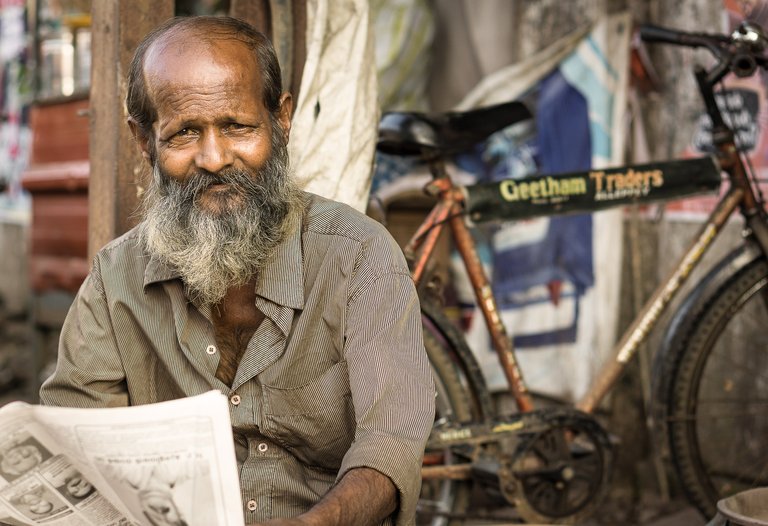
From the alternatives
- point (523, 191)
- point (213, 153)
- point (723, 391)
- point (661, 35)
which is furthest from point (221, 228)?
point (723, 391)

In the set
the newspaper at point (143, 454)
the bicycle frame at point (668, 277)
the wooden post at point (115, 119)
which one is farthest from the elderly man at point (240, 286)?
the bicycle frame at point (668, 277)

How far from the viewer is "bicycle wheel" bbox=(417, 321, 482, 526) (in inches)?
125

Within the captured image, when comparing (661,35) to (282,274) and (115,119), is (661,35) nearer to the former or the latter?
(115,119)

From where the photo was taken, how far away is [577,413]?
319cm

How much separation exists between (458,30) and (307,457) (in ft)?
9.63

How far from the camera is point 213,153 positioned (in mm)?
1917

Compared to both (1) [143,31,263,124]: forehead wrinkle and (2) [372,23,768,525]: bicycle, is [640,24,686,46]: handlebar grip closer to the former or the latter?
(2) [372,23,768,525]: bicycle

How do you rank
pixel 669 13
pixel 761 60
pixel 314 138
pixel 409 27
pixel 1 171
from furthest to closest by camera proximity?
pixel 1 171, pixel 409 27, pixel 669 13, pixel 761 60, pixel 314 138

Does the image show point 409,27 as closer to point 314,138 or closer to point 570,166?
point 570,166

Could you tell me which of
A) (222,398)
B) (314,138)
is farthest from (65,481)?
(314,138)

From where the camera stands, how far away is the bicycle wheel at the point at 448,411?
317 centimetres

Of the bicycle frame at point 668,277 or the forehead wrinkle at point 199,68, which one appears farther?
the bicycle frame at point 668,277

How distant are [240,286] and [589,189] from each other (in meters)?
1.50

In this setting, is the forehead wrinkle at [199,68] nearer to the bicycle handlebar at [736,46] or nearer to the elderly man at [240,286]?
the elderly man at [240,286]
